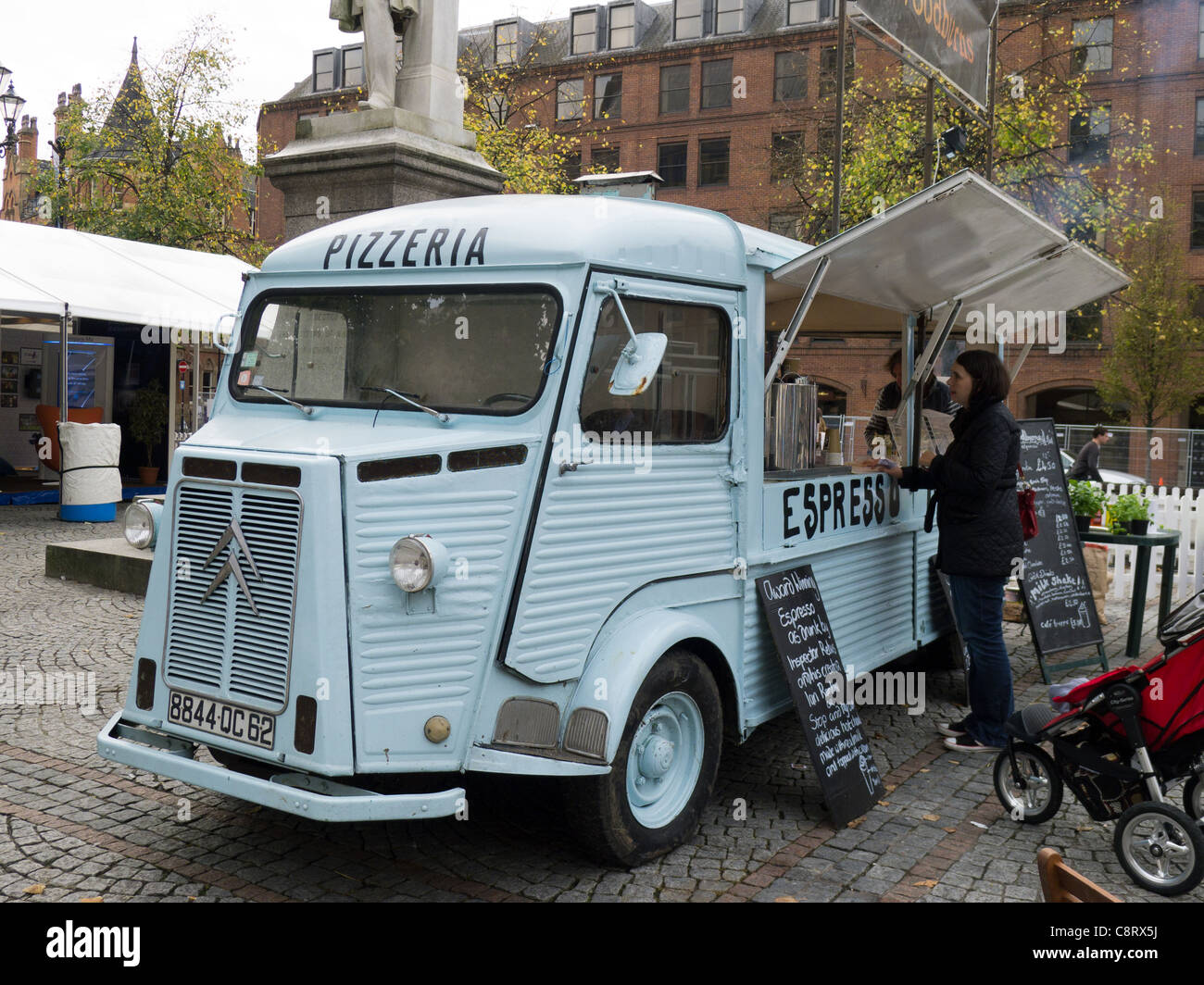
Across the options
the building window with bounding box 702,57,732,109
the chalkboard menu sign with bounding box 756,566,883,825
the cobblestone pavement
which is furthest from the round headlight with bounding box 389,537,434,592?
the building window with bounding box 702,57,732,109

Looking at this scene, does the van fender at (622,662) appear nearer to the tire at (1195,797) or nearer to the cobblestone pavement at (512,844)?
the cobblestone pavement at (512,844)

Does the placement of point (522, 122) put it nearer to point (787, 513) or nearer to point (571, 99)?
point (571, 99)

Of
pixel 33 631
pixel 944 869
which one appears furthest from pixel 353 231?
pixel 33 631

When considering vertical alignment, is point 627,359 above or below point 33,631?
above

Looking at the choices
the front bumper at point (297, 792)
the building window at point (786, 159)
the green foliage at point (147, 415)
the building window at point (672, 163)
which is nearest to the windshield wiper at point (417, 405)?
the front bumper at point (297, 792)

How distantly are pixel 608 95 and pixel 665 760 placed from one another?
4170cm

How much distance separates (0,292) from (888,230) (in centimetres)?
1124

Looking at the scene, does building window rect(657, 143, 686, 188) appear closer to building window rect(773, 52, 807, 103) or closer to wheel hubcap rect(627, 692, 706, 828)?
building window rect(773, 52, 807, 103)

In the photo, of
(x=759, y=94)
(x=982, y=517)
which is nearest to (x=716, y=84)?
(x=759, y=94)

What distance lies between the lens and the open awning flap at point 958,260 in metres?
4.87

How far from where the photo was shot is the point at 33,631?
7805 millimetres

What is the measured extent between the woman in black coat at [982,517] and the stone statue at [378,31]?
5.26 m
